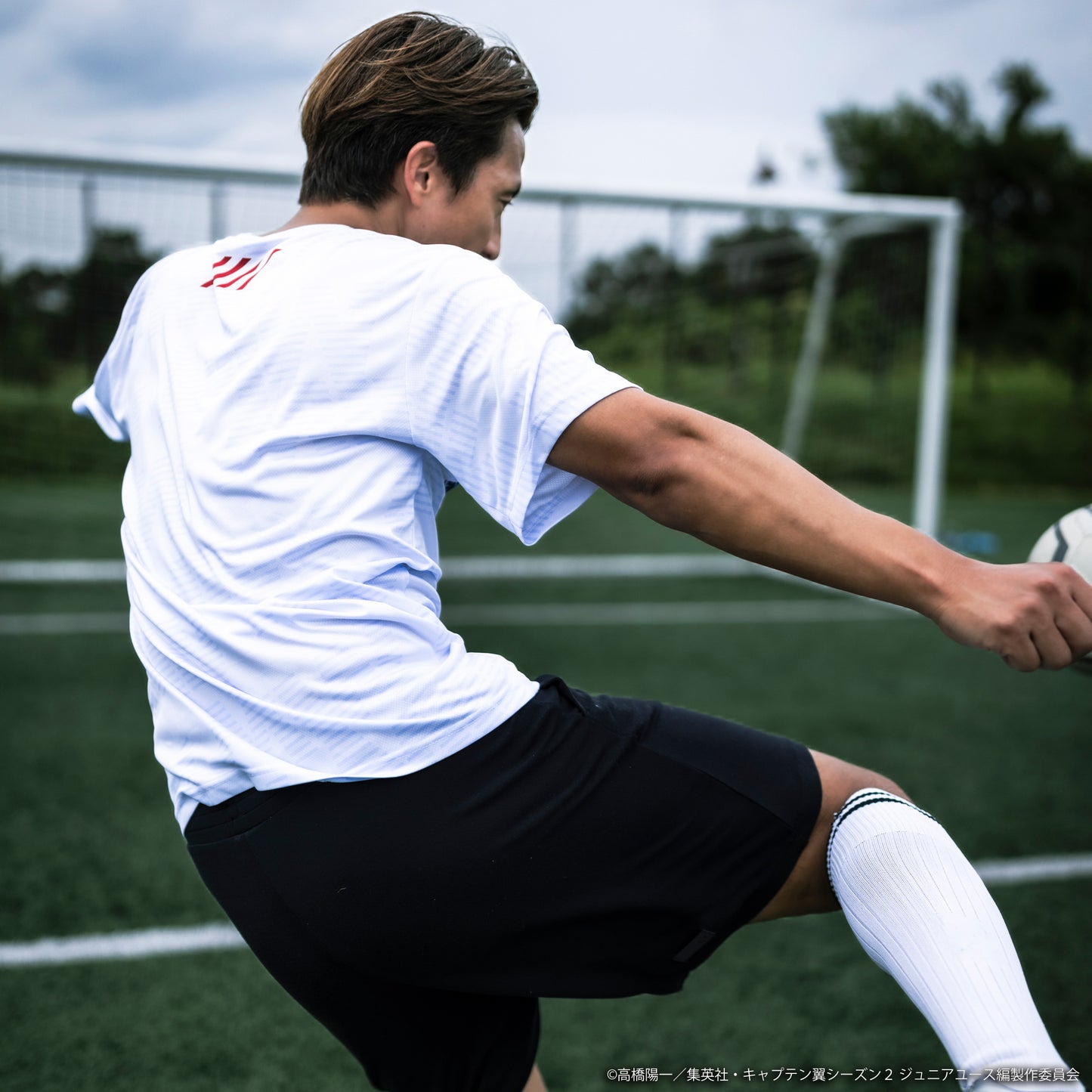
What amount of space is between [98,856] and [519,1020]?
2.22m

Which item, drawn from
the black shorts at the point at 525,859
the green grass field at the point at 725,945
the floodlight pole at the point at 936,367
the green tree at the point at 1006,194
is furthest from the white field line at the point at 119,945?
the green tree at the point at 1006,194

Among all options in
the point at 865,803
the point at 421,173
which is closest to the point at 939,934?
the point at 865,803

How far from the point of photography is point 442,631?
1198mm

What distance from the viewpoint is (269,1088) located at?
7.06ft

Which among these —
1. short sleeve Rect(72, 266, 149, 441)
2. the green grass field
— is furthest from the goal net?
short sleeve Rect(72, 266, 149, 441)

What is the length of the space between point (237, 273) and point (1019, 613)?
926 mm

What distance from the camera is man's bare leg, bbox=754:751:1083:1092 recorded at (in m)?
1.02

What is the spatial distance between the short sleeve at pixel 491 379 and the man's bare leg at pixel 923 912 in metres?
0.53

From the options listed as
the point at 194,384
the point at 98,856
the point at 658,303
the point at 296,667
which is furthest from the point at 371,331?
the point at 658,303

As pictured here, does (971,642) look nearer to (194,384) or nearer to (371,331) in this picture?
(371,331)

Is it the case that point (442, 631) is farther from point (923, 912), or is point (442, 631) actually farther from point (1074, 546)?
point (1074, 546)

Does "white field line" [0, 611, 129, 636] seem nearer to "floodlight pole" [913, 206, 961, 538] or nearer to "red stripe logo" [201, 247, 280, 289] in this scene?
"floodlight pole" [913, 206, 961, 538]

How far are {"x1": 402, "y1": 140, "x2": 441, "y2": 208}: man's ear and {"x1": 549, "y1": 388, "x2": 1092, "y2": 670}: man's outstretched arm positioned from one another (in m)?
0.40

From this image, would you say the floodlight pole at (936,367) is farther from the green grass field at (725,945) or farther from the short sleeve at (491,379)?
the short sleeve at (491,379)
